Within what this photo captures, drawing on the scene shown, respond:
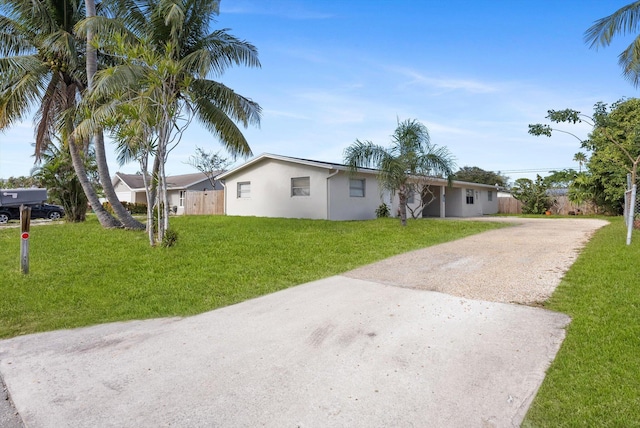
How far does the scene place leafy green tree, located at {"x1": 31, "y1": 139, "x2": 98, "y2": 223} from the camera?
15344mm

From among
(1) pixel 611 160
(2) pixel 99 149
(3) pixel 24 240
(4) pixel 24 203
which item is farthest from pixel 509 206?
(4) pixel 24 203

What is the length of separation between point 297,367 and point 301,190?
582 inches

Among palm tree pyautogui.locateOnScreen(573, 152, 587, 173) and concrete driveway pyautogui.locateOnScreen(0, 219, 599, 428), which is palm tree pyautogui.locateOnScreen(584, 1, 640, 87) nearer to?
concrete driveway pyautogui.locateOnScreen(0, 219, 599, 428)

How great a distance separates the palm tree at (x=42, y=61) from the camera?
12164 millimetres

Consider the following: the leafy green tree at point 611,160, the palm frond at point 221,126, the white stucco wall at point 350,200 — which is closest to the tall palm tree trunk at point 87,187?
the palm frond at point 221,126

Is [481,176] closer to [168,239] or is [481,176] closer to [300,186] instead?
[300,186]

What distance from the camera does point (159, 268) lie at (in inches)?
286

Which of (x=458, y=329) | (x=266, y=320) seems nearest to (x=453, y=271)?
(x=458, y=329)

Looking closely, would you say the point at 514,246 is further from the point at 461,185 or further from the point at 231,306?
the point at 461,185

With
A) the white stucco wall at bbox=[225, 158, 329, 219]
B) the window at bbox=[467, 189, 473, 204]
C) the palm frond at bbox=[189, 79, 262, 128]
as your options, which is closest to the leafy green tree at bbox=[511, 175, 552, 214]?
the window at bbox=[467, 189, 473, 204]

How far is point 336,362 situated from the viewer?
3.36 m

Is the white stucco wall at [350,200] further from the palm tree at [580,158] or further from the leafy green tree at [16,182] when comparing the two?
the leafy green tree at [16,182]

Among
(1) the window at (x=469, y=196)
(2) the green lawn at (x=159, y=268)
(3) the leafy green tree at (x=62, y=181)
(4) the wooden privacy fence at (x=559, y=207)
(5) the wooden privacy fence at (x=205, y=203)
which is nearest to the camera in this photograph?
(2) the green lawn at (x=159, y=268)

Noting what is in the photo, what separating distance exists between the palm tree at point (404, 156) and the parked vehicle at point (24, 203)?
1740cm
